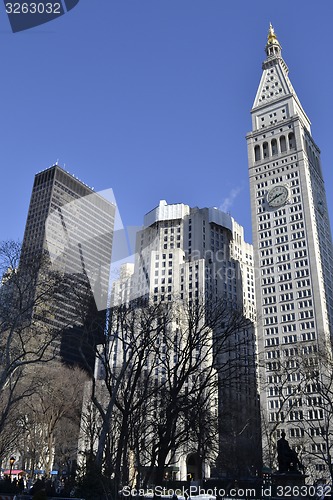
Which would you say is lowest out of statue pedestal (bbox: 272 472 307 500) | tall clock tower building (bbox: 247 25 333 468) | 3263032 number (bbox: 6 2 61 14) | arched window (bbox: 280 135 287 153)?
statue pedestal (bbox: 272 472 307 500)

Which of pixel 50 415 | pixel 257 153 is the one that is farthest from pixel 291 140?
pixel 50 415

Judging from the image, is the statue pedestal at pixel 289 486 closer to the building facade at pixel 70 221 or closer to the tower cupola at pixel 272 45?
the building facade at pixel 70 221

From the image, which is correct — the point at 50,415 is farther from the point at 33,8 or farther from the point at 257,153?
the point at 257,153

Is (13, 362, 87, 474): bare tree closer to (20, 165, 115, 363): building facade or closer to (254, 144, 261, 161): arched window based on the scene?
(254, 144, 261, 161): arched window

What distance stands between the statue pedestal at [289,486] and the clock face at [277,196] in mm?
82400

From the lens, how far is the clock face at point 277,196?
3959 inches

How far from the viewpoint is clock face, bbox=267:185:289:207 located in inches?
3959

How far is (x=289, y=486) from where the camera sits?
22578mm

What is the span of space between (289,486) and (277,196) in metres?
85.1

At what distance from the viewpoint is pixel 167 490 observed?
130 feet


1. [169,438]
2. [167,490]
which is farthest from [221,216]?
[169,438]

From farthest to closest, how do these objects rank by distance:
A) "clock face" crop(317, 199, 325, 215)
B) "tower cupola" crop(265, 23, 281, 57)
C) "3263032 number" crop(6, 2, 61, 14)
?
"tower cupola" crop(265, 23, 281, 57) → "clock face" crop(317, 199, 325, 215) → "3263032 number" crop(6, 2, 61, 14)

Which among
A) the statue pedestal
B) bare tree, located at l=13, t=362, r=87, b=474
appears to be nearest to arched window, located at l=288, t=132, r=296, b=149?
bare tree, located at l=13, t=362, r=87, b=474

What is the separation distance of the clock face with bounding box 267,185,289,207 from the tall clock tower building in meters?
0.04
